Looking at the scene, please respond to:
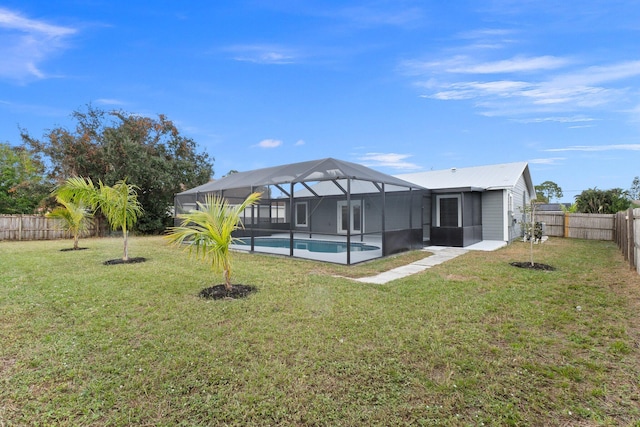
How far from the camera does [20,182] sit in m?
19.2

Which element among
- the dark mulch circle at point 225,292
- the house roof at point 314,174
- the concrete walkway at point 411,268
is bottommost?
the concrete walkway at point 411,268

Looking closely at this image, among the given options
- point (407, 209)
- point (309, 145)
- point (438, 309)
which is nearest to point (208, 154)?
point (309, 145)

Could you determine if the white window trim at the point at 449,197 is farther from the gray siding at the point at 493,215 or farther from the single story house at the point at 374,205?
the gray siding at the point at 493,215

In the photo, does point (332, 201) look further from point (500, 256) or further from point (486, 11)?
point (486, 11)

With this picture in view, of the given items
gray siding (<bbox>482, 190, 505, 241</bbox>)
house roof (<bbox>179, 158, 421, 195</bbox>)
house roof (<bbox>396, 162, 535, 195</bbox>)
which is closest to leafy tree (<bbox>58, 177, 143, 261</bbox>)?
house roof (<bbox>179, 158, 421, 195</bbox>)

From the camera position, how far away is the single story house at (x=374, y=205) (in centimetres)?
873

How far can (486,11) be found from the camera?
776 cm

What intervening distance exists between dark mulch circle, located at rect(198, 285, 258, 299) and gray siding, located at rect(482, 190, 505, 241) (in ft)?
36.3

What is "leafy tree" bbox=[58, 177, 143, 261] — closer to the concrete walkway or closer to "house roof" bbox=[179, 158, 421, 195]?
"house roof" bbox=[179, 158, 421, 195]

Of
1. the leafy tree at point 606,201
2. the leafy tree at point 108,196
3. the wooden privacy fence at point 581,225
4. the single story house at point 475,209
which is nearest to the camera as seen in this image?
the leafy tree at point 108,196

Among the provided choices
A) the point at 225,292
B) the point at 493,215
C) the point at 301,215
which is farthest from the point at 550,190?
the point at 225,292

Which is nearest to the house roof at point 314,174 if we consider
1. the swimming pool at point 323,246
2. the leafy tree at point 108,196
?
the swimming pool at point 323,246

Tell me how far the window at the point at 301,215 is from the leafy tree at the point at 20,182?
12.0 m

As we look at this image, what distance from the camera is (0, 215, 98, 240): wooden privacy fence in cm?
1349
